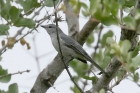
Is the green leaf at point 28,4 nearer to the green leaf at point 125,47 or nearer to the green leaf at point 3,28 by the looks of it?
the green leaf at point 3,28

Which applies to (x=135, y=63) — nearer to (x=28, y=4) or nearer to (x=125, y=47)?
(x=125, y=47)

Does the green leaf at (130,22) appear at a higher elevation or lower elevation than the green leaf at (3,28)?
lower

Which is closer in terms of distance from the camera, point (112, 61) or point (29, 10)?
point (29, 10)

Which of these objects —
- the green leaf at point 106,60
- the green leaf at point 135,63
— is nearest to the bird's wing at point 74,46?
the green leaf at point 106,60

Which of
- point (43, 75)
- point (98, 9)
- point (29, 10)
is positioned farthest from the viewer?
point (43, 75)

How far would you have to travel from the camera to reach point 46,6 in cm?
304

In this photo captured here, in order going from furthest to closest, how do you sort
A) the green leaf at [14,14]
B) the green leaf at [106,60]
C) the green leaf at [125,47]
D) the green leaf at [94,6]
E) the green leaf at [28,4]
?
the green leaf at [106,60]
the green leaf at [28,4]
the green leaf at [14,14]
the green leaf at [125,47]
the green leaf at [94,6]

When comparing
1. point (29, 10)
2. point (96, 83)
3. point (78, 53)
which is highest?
point (78, 53)

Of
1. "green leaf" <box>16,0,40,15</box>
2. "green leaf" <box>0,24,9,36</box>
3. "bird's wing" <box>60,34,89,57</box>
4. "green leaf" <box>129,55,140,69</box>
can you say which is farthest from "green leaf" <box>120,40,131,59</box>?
"bird's wing" <box>60,34,89,57</box>

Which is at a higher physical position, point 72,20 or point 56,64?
point 72,20

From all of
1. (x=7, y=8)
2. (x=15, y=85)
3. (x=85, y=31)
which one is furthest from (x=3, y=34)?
(x=85, y=31)

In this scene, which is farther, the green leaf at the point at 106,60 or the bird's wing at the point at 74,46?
the bird's wing at the point at 74,46

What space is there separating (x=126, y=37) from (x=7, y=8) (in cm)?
97

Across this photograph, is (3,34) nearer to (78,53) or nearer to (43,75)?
(43,75)
